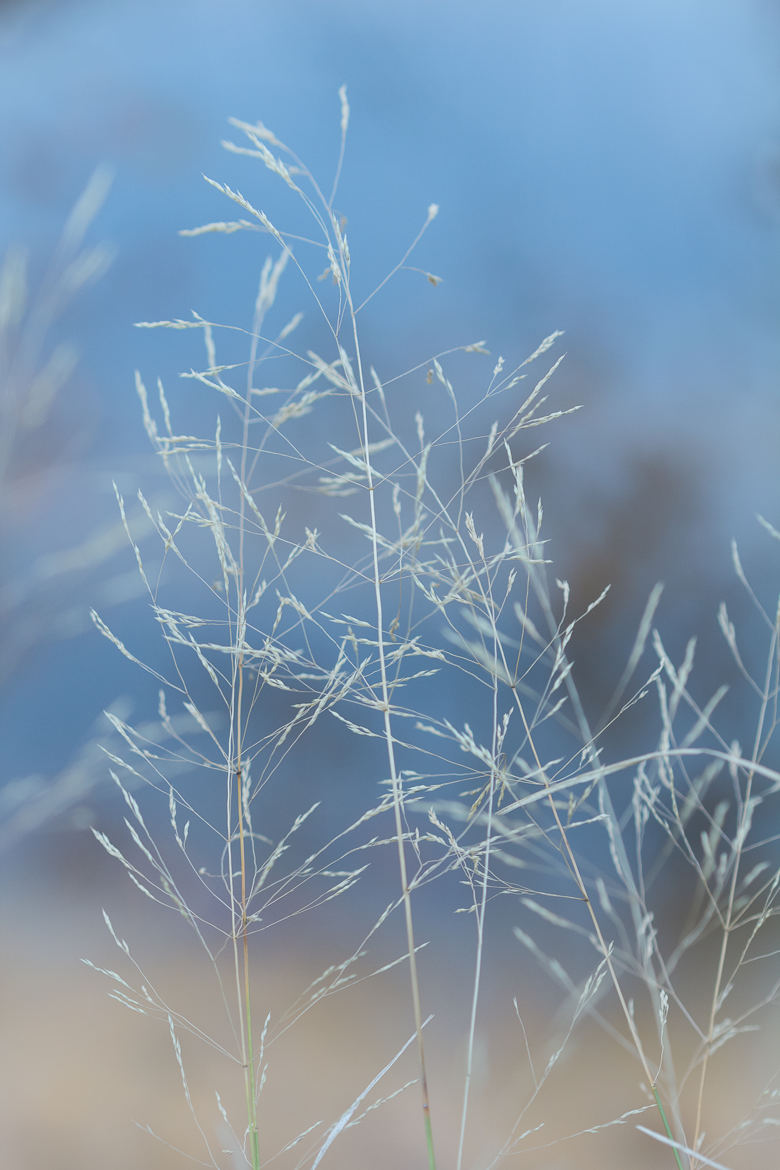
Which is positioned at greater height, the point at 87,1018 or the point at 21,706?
the point at 21,706

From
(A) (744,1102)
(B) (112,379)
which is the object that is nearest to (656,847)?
(A) (744,1102)

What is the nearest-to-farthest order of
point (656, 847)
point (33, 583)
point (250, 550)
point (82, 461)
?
point (33, 583) < point (250, 550) < point (656, 847) < point (82, 461)

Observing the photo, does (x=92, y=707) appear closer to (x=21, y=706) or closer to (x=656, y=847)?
(x=21, y=706)

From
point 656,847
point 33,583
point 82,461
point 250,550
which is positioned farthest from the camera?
point 82,461

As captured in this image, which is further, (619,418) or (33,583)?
(619,418)

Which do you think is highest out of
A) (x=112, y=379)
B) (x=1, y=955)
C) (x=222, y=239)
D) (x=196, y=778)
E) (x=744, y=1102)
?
(x=222, y=239)

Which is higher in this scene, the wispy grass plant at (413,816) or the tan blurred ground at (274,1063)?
the wispy grass plant at (413,816)

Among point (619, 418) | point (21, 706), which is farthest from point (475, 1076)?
point (619, 418)

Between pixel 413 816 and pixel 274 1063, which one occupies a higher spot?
pixel 413 816

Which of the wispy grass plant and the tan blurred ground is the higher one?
the wispy grass plant
